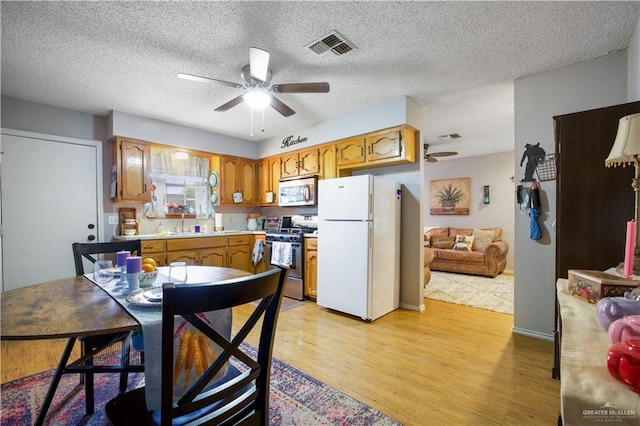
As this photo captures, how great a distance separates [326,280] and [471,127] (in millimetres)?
3147

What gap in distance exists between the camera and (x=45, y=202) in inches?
135

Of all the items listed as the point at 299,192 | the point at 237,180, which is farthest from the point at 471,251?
the point at 237,180

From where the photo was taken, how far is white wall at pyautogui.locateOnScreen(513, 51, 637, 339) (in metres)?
2.42

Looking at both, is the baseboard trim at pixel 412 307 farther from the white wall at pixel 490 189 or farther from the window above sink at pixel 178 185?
the window above sink at pixel 178 185

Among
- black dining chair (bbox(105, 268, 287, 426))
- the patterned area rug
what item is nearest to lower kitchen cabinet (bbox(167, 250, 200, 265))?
black dining chair (bbox(105, 268, 287, 426))

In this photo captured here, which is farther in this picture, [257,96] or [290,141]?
[290,141]

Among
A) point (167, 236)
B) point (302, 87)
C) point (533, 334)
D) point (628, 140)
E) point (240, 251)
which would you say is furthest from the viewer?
point (240, 251)

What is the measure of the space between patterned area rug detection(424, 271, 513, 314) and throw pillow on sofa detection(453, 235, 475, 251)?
1.81 feet

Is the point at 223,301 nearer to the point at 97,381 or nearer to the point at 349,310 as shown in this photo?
the point at 97,381

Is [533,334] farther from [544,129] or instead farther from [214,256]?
[214,256]

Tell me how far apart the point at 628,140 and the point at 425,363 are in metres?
1.85

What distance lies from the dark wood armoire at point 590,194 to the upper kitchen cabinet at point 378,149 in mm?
1604

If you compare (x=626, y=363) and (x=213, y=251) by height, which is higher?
(x=626, y=363)

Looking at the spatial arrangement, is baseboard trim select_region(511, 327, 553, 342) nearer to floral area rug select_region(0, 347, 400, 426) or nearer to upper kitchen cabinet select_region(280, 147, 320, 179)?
A: floral area rug select_region(0, 347, 400, 426)
